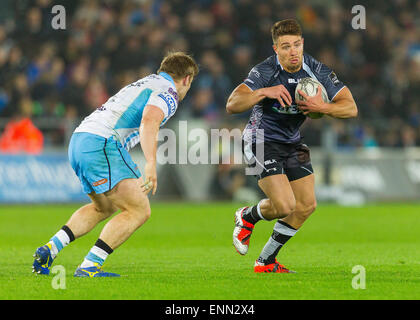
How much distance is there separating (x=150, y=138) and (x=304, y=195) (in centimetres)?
196

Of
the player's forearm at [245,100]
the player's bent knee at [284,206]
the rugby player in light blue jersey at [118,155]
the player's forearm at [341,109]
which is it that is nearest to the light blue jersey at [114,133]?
the rugby player in light blue jersey at [118,155]

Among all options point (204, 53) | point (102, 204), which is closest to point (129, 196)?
point (102, 204)

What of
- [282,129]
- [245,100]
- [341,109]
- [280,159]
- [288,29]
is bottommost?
[280,159]

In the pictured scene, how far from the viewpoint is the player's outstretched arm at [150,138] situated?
655 cm

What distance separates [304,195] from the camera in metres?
7.96

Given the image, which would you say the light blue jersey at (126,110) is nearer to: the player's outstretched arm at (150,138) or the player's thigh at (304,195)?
the player's outstretched arm at (150,138)

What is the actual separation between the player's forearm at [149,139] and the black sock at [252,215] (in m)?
1.80

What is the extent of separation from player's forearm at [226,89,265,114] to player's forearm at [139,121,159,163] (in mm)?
1057

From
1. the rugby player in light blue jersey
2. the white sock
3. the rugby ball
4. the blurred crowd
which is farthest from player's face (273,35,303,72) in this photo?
the blurred crowd

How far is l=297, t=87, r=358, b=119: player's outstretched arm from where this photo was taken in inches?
298

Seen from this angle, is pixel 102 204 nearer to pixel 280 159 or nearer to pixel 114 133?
pixel 114 133

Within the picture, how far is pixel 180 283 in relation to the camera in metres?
6.96
